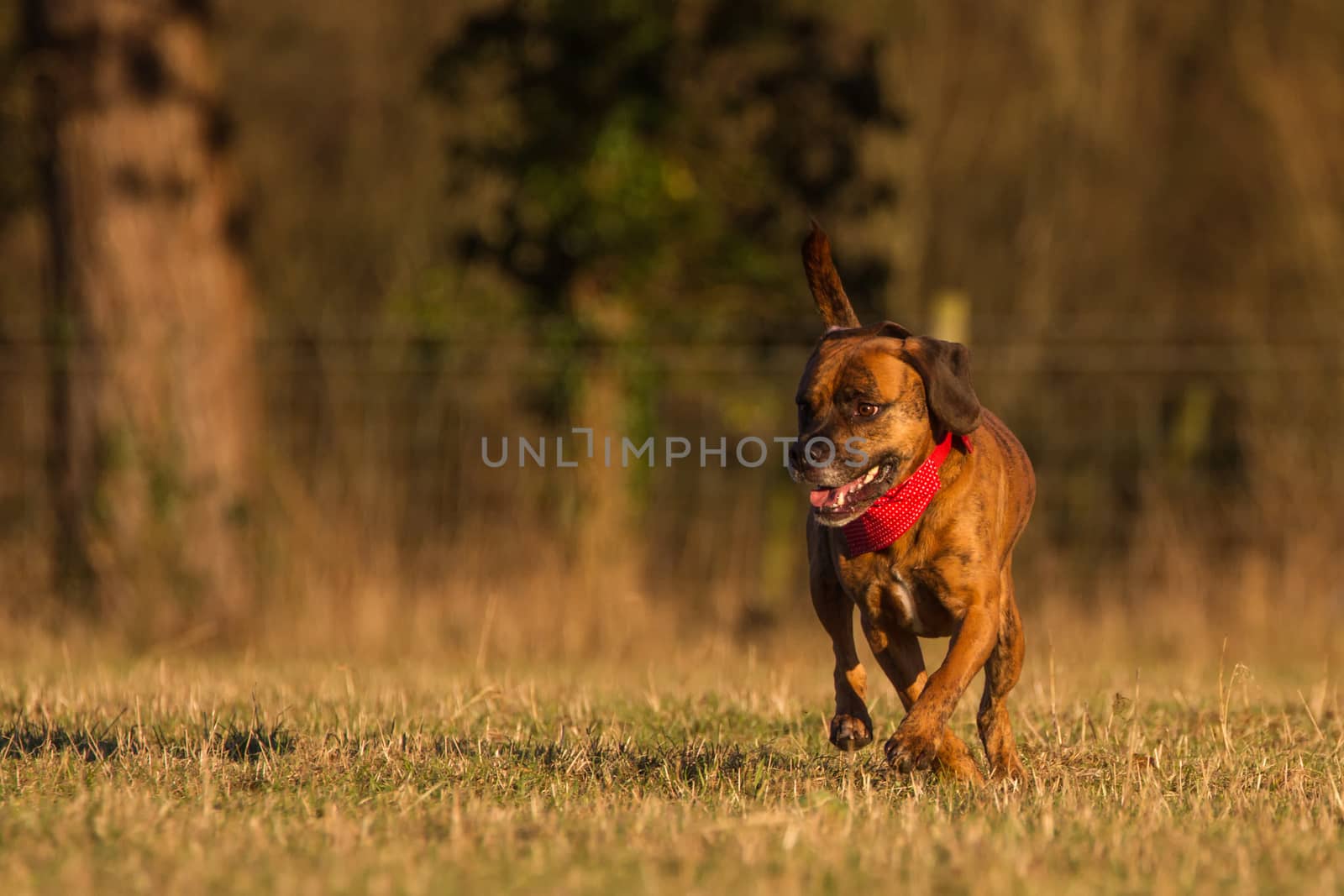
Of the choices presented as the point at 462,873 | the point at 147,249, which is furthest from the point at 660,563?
the point at 462,873

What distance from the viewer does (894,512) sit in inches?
195

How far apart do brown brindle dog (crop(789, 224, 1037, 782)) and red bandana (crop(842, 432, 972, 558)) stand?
1.1 inches

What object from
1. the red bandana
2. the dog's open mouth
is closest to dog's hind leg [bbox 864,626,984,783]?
the red bandana

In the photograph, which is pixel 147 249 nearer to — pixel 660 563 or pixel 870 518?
pixel 660 563

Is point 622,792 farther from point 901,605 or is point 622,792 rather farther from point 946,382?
point 946,382

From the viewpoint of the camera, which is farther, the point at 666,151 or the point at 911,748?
the point at 666,151

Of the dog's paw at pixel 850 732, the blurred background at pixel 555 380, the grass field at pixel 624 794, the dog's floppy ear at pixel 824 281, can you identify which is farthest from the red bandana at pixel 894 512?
the blurred background at pixel 555 380

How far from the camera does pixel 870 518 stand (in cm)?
493

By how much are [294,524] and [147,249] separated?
2.04 m

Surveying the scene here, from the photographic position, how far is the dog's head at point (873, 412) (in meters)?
4.91

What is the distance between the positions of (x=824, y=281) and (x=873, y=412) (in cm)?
82

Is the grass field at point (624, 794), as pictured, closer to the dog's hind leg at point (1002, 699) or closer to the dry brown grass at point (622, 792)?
the dry brown grass at point (622, 792)

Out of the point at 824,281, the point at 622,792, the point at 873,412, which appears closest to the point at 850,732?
the point at 622,792

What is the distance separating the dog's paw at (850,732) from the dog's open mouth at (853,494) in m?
0.61
